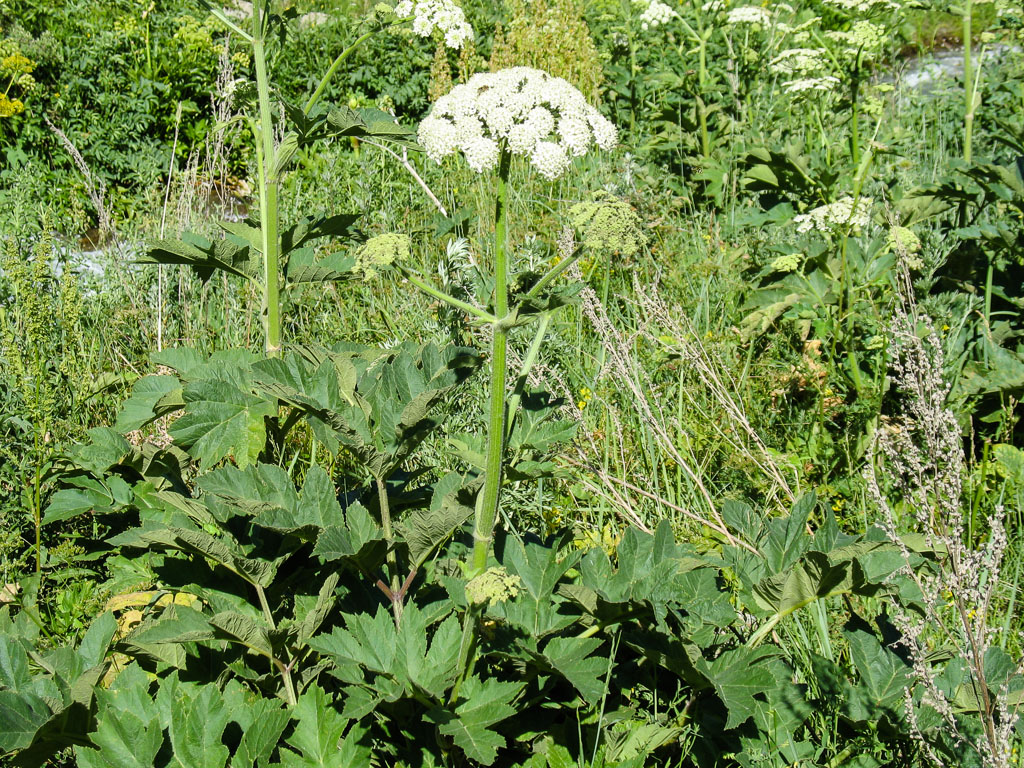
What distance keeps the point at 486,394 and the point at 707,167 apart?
244cm

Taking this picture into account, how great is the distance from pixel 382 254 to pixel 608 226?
42 cm

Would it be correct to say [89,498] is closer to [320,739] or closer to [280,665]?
[280,665]

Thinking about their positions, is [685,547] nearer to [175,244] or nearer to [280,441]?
[280,441]

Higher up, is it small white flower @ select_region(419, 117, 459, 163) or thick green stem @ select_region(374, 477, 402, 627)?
small white flower @ select_region(419, 117, 459, 163)

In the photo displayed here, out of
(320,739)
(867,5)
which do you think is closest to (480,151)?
(320,739)

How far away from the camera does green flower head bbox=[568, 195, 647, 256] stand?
5.33ft

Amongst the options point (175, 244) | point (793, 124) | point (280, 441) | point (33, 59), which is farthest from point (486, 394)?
point (33, 59)

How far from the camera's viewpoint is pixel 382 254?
166 cm

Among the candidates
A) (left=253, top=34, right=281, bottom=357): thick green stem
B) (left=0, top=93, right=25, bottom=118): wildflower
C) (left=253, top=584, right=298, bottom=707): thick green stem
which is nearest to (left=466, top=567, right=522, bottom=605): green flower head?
(left=253, top=584, right=298, bottom=707): thick green stem

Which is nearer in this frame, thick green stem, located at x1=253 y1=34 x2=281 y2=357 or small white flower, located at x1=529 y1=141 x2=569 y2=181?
small white flower, located at x1=529 y1=141 x2=569 y2=181

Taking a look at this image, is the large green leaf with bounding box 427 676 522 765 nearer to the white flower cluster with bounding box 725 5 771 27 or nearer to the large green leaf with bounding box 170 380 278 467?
the large green leaf with bounding box 170 380 278 467

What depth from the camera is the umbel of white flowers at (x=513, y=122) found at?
1604mm

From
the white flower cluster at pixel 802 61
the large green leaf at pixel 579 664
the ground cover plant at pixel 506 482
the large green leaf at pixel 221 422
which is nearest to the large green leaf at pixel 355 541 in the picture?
the ground cover plant at pixel 506 482

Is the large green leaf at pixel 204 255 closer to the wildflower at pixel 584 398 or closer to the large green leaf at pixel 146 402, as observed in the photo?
the large green leaf at pixel 146 402
